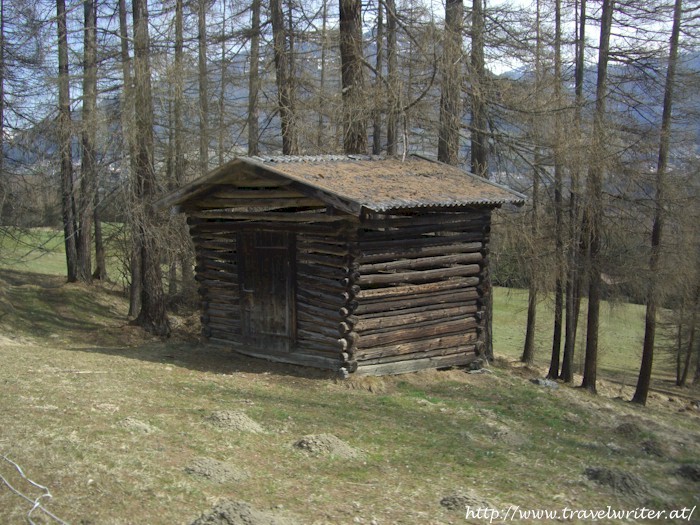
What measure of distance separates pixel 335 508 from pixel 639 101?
14.5 m

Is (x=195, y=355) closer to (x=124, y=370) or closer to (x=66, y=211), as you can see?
(x=124, y=370)

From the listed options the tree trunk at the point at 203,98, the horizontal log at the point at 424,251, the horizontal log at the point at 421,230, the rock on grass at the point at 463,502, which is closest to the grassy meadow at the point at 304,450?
the rock on grass at the point at 463,502

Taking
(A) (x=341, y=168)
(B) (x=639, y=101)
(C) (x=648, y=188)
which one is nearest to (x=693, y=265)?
(C) (x=648, y=188)

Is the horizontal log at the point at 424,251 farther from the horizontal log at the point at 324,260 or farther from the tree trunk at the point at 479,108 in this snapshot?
the tree trunk at the point at 479,108

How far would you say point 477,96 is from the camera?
1362 cm

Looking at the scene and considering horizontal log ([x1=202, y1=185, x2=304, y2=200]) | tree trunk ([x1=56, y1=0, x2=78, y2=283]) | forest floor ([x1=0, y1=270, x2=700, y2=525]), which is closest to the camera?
forest floor ([x1=0, y1=270, x2=700, y2=525])

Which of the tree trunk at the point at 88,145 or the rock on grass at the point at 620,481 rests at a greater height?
the tree trunk at the point at 88,145

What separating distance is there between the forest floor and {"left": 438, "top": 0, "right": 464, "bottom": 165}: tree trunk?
502 cm

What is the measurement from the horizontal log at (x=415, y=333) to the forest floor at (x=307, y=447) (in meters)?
0.59

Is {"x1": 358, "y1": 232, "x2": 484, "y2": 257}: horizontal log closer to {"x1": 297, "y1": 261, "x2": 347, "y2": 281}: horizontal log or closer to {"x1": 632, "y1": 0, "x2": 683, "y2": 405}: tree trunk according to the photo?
{"x1": 297, "y1": 261, "x2": 347, "y2": 281}: horizontal log

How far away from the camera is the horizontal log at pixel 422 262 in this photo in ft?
35.0

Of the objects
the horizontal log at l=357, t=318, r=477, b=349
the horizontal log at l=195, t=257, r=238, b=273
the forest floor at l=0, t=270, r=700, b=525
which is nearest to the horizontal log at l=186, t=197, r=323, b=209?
the horizontal log at l=195, t=257, r=238, b=273

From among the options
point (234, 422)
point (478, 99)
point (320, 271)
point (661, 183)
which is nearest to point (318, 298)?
point (320, 271)

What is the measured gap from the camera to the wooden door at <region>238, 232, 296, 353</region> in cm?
1134
